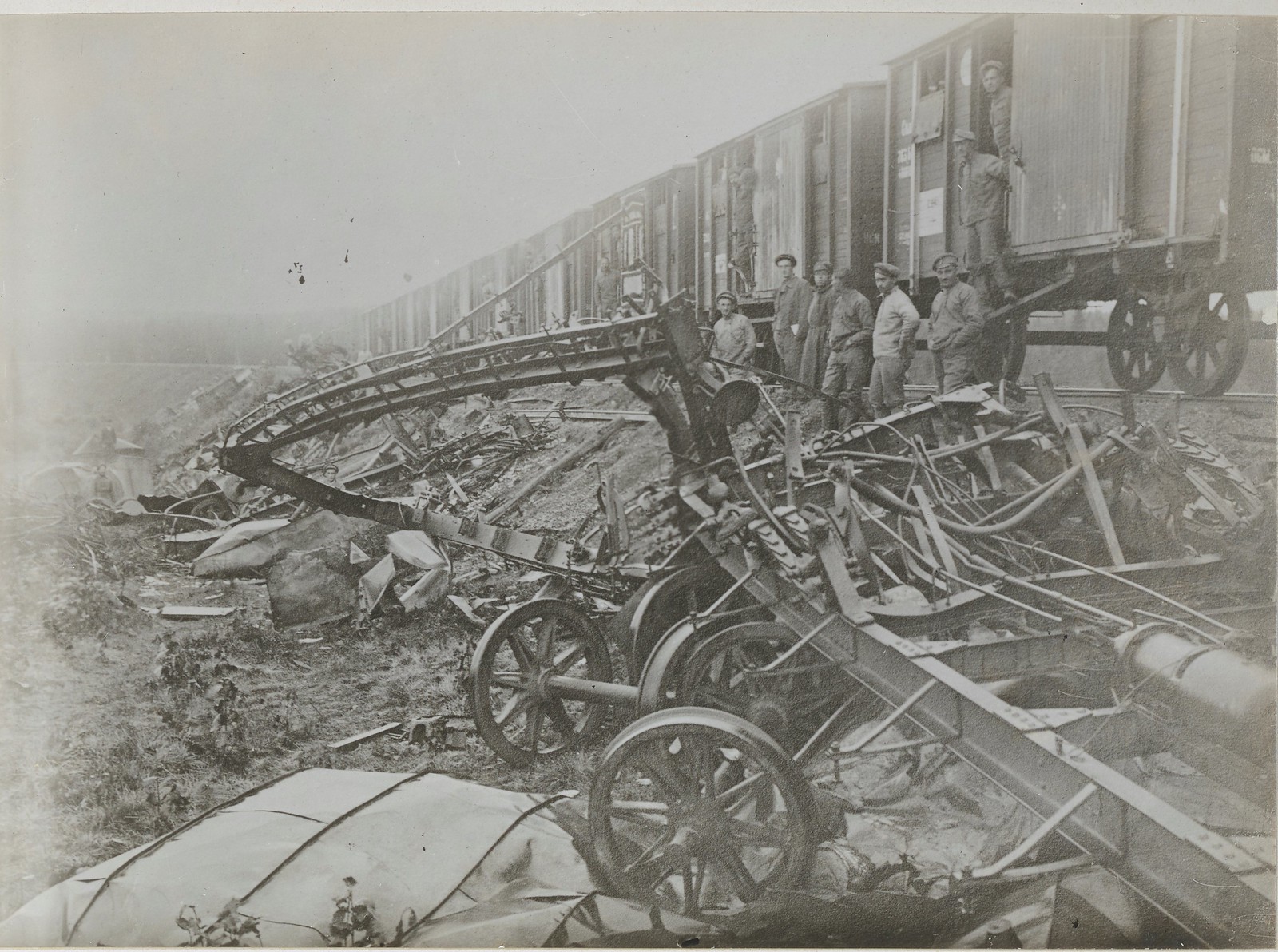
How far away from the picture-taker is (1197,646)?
3008 millimetres

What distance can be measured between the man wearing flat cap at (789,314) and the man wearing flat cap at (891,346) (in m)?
0.32

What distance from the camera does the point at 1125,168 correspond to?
12.1 ft

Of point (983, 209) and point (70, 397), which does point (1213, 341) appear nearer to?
point (983, 209)

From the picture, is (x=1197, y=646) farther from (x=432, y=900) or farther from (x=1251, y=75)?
(x=432, y=900)

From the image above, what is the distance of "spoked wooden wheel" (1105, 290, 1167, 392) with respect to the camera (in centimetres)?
380

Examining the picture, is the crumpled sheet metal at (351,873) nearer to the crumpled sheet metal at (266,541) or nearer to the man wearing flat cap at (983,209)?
the crumpled sheet metal at (266,541)

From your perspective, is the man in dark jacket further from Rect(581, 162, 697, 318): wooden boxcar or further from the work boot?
Rect(581, 162, 697, 318): wooden boxcar

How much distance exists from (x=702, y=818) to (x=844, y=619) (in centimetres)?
82

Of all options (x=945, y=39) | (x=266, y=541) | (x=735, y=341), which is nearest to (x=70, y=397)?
(x=266, y=541)

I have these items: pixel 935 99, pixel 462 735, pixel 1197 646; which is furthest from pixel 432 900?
pixel 935 99

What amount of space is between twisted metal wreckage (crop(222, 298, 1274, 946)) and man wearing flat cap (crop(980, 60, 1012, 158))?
1.06 m

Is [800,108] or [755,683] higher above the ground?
[800,108]

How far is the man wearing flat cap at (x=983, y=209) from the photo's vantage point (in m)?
3.80

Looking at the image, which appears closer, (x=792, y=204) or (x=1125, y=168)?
(x=1125, y=168)
